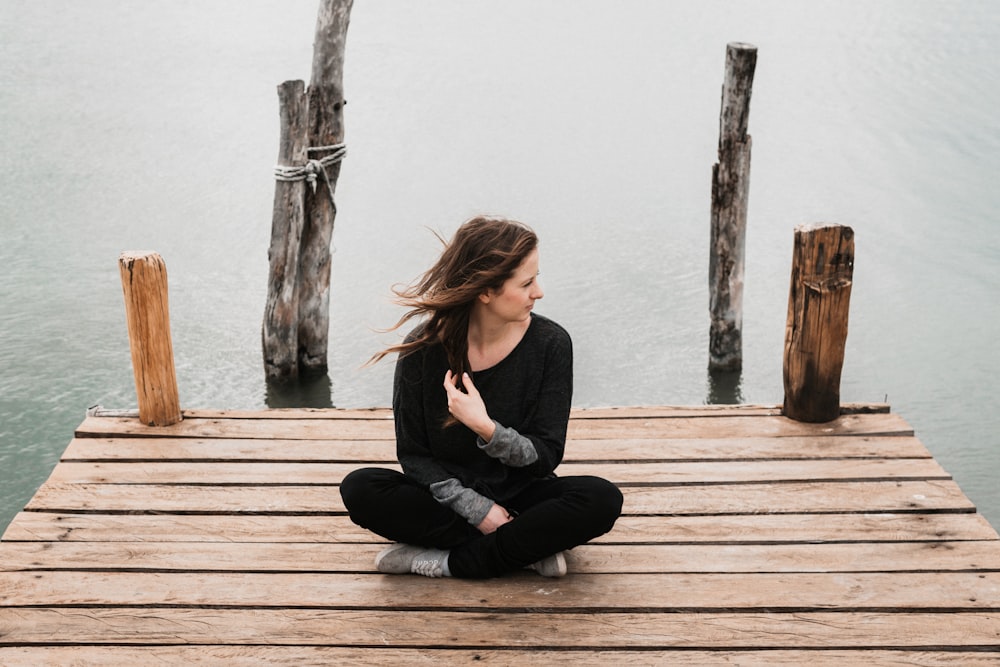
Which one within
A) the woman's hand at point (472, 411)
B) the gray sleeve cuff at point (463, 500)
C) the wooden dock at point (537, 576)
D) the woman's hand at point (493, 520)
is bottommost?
the wooden dock at point (537, 576)

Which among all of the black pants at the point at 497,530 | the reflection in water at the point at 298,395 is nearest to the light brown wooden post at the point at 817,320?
the black pants at the point at 497,530

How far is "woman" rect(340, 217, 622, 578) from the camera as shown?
11.1ft

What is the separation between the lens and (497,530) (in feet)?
11.3

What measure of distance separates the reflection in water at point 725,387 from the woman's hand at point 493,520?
3.44m

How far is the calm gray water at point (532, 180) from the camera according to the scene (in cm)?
711

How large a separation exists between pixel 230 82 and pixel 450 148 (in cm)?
280

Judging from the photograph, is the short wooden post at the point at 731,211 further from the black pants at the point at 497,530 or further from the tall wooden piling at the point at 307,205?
the black pants at the point at 497,530

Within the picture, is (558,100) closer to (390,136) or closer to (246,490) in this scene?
(390,136)

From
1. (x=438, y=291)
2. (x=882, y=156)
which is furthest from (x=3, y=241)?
(x=882, y=156)

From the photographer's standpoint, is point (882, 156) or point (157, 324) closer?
point (157, 324)

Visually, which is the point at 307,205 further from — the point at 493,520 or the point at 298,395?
the point at 493,520

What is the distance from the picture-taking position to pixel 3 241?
8.96 meters

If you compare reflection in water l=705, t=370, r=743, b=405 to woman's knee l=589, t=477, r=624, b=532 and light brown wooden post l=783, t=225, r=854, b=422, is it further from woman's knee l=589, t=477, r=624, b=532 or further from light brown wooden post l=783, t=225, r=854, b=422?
woman's knee l=589, t=477, r=624, b=532

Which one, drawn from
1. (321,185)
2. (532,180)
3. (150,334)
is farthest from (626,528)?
(532,180)
